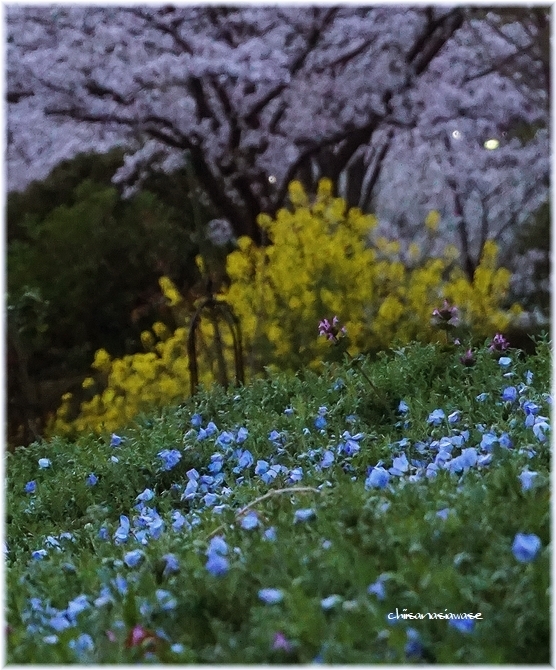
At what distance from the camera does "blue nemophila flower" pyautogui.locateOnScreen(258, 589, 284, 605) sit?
2.29ft

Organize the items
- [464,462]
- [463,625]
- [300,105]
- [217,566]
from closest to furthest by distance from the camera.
Answer: [463,625]
[217,566]
[464,462]
[300,105]

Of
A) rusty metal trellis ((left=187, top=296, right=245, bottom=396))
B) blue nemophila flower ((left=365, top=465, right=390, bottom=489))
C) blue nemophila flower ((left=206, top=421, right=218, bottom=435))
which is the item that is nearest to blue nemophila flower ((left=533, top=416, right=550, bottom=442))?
blue nemophila flower ((left=365, top=465, right=390, bottom=489))

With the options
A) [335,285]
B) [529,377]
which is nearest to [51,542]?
[529,377]

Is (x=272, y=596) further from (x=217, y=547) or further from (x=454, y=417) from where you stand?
(x=454, y=417)

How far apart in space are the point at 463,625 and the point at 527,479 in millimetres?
255

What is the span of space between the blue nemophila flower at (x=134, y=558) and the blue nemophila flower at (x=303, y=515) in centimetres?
21

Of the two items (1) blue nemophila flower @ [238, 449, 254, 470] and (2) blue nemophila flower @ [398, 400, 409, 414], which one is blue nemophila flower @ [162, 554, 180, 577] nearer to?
(1) blue nemophila flower @ [238, 449, 254, 470]

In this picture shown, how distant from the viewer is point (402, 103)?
7.95 ft

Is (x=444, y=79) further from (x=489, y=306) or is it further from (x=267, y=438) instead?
(x=267, y=438)

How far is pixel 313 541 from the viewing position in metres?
0.84

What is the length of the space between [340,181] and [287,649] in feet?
6.49

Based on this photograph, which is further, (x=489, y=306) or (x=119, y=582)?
(x=489, y=306)

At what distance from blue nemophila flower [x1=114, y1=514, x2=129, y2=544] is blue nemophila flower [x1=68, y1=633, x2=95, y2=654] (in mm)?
383

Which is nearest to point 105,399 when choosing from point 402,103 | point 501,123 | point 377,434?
point 377,434
